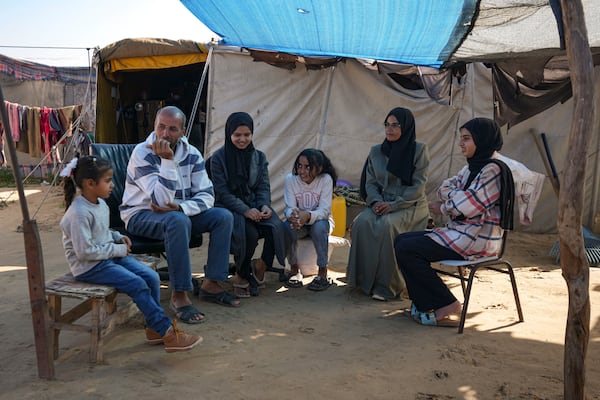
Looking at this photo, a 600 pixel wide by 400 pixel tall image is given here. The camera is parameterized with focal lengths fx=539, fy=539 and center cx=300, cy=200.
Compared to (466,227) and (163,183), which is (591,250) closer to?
(466,227)

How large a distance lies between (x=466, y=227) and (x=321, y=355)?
1353 millimetres

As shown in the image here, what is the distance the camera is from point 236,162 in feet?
15.0

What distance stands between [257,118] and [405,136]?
3159 millimetres

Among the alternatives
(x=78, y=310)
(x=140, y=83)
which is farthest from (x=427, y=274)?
(x=140, y=83)

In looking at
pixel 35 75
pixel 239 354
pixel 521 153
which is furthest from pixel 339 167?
pixel 35 75

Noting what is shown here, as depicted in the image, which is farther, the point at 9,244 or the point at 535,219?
the point at 535,219

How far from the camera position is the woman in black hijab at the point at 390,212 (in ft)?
14.4

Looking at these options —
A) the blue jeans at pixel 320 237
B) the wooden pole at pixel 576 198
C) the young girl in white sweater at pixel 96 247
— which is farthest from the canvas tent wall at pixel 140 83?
the wooden pole at pixel 576 198

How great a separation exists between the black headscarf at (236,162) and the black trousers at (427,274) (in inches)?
61.1

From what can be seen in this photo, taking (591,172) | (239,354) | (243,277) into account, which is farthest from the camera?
(591,172)

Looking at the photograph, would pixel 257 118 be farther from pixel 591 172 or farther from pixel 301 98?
pixel 591 172

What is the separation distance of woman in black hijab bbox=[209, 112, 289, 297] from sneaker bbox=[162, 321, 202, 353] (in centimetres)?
120

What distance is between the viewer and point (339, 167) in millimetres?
7520

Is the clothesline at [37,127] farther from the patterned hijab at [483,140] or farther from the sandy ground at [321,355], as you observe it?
the patterned hijab at [483,140]
